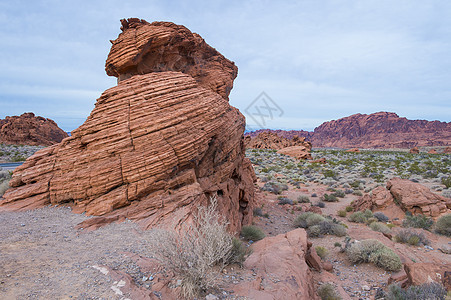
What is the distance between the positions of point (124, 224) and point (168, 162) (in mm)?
2231

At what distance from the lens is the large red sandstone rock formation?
311 inches

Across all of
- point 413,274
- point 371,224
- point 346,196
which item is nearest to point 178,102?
point 413,274

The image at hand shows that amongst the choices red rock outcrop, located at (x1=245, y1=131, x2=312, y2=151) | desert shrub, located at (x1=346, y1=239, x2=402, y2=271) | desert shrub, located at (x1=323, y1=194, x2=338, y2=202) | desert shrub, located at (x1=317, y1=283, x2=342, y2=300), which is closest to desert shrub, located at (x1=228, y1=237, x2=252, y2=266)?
desert shrub, located at (x1=317, y1=283, x2=342, y2=300)

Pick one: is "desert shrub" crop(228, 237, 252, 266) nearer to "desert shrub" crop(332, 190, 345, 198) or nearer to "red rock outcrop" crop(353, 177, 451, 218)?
"red rock outcrop" crop(353, 177, 451, 218)

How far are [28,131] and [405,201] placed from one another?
2270 inches

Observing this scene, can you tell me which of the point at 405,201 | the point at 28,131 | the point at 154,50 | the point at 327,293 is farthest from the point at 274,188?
the point at 28,131

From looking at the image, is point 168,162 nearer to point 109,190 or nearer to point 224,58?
point 109,190

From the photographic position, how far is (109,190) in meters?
8.00

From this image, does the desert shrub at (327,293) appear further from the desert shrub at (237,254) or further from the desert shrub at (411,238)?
the desert shrub at (411,238)

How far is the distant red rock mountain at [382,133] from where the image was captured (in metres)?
128

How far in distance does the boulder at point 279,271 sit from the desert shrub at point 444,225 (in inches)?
345

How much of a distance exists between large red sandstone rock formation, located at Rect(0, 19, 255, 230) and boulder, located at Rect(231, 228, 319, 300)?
242 centimetres

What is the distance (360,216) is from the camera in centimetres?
1404

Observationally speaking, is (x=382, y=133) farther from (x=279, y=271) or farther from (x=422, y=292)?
(x=279, y=271)
